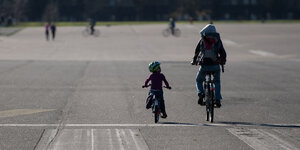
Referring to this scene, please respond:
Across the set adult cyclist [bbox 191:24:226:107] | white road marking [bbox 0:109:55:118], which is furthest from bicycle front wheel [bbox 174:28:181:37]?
adult cyclist [bbox 191:24:226:107]

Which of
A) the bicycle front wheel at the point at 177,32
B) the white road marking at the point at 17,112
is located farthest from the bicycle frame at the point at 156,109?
the bicycle front wheel at the point at 177,32

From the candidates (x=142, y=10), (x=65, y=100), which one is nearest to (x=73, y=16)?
(x=142, y=10)

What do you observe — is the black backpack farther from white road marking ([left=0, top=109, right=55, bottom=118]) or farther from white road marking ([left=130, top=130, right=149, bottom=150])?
white road marking ([left=0, top=109, right=55, bottom=118])

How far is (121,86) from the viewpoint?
733 inches

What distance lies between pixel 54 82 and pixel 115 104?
6229 mm

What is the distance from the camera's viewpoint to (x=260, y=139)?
31.1 ft

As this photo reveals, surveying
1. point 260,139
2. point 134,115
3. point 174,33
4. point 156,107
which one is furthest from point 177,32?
point 260,139

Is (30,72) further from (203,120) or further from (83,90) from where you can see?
(203,120)

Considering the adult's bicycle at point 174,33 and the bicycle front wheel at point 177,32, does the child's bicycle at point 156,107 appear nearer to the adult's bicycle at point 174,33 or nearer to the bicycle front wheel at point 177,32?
the adult's bicycle at point 174,33

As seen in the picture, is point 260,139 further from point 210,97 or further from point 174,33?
point 174,33

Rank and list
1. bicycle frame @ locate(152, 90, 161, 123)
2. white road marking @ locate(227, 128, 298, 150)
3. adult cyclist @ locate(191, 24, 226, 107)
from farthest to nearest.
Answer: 1. adult cyclist @ locate(191, 24, 226, 107)
2. bicycle frame @ locate(152, 90, 161, 123)
3. white road marking @ locate(227, 128, 298, 150)

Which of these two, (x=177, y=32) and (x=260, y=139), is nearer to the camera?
(x=260, y=139)

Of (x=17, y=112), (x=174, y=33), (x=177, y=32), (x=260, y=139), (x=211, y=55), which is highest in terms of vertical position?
(x=211, y=55)

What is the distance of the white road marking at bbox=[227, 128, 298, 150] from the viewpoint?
873cm
